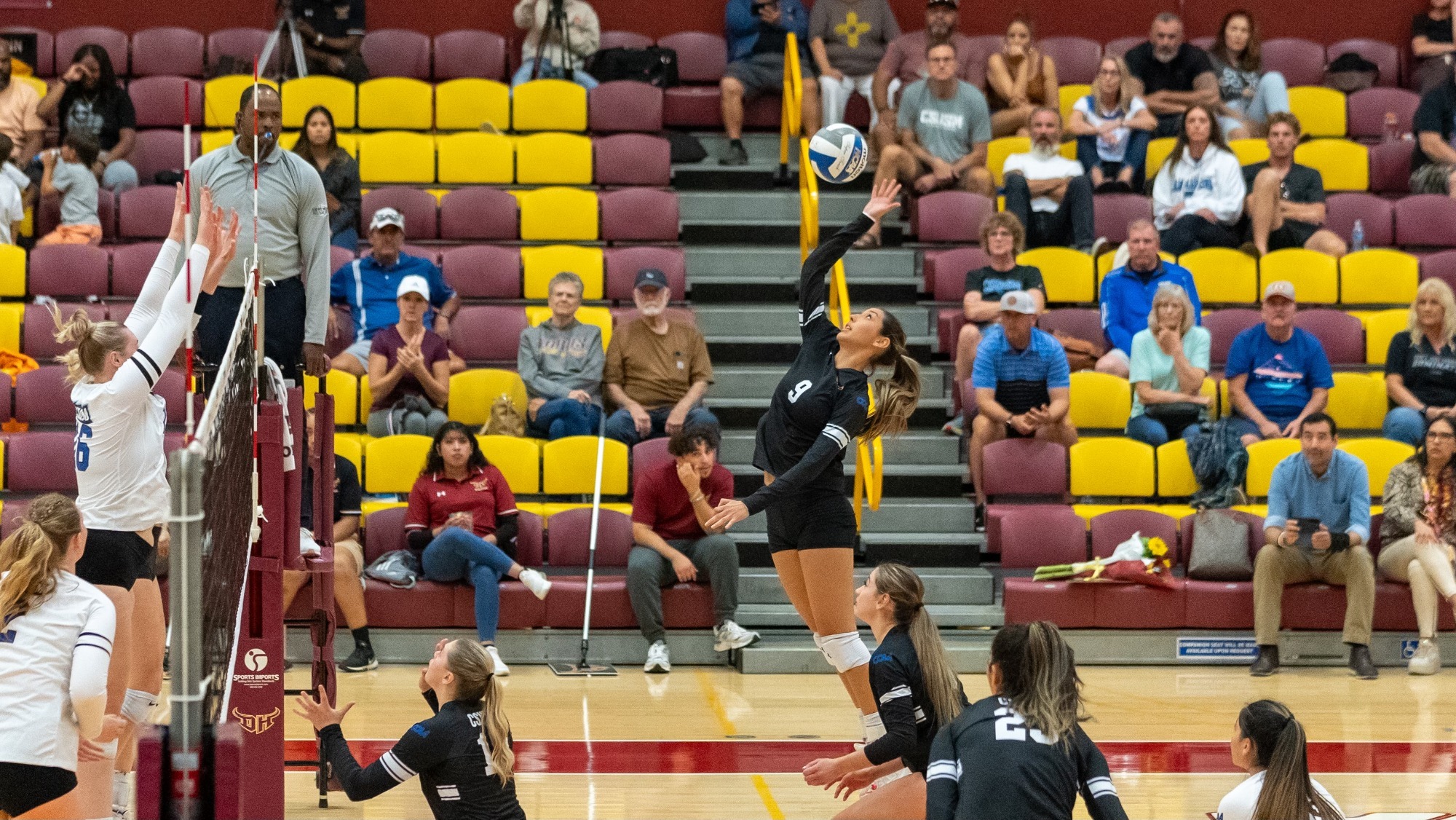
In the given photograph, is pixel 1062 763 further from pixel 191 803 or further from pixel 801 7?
pixel 801 7

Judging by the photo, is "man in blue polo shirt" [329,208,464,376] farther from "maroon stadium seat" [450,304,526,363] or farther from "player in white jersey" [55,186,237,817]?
"player in white jersey" [55,186,237,817]

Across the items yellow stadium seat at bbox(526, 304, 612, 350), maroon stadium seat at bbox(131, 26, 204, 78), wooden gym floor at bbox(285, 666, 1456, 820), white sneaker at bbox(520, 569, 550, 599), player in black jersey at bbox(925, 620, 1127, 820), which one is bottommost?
wooden gym floor at bbox(285, 666, 1456, 820)

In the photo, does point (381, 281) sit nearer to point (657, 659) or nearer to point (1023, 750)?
point (657, 659)

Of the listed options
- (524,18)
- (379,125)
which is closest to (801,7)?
(524,18)

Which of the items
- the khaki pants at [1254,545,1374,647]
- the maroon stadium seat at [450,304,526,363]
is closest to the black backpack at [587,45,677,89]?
the maroon stadium seat at [450,304,526,363]

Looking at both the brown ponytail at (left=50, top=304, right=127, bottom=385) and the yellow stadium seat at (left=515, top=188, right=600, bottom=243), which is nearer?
the brown ponytail at (left=50, top=304, right=127, bottom=385)

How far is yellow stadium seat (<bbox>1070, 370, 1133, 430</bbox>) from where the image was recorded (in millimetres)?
9922

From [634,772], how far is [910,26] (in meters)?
8.76

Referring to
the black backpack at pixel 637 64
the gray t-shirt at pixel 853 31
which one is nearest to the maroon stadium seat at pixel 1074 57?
the gray t-shirt at pixel 853 31

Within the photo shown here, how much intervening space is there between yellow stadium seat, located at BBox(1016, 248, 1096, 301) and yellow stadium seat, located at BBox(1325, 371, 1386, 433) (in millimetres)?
1685

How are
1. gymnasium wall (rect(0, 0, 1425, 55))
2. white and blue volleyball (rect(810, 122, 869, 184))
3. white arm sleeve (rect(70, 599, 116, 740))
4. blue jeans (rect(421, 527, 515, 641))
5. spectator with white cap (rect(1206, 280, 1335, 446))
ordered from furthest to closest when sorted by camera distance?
1. gymnasium wall (rect(0, 0, 1425, 55))
2. spectator with white cap (rect(1206, 280, 1335, 446))
3. blue jeans (rect(421, 527, 515, 641))
4. white and blue volleyball (rect(810, 122, 869, 184))
5. white arm sleeve (rect(70, 599, 116, 740))

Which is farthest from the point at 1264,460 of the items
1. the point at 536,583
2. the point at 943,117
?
the point at 536,583

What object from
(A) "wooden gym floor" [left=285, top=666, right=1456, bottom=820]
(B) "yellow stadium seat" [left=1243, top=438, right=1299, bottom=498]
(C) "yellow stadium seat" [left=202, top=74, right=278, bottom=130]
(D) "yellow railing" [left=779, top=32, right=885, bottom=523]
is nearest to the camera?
(A) "wooden gym floor" [left=285, top=666, right=1456, bottom=820]

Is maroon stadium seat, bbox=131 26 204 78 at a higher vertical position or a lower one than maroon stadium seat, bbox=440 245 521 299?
higher
